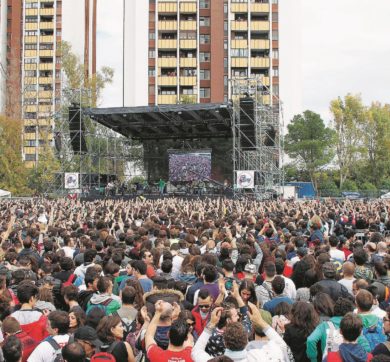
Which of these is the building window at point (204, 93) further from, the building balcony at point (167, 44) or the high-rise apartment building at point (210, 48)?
the building balcony at point (167, 44)

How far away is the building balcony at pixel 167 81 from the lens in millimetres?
55406

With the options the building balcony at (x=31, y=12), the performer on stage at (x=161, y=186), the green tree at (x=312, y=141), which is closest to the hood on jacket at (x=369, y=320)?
the performer on stage at (x=161, y=186)

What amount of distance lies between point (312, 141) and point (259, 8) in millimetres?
18419

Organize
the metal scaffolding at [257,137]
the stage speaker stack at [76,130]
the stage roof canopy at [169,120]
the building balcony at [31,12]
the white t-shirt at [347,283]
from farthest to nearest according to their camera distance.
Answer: the building balcony at [31,12], the stage speaker stack at [76,130], the stage roof canopy at [169,120], the metal scaffolding at [257,137], the white t-shirt at [347,283]

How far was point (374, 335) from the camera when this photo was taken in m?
4.38

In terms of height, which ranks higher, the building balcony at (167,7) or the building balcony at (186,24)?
the building balcony at (167,7)

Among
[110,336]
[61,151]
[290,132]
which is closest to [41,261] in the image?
[110,336]

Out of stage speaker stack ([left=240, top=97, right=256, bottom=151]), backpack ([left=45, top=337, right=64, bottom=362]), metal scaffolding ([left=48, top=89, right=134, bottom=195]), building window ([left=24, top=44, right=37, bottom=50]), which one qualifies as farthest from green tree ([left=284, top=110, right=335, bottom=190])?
backpack ([left=45, top=337, right=64, bottom=362])

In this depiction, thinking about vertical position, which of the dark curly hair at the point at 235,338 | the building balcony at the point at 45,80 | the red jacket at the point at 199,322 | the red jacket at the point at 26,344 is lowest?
the red jacket at the point at 26,344

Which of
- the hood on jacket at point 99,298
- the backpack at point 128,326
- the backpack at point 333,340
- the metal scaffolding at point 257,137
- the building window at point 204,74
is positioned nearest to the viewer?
the backpack at point 333,340

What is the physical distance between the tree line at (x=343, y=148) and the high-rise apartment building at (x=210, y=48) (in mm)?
9123

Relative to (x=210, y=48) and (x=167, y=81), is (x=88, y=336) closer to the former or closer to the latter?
(x=167, y=81)

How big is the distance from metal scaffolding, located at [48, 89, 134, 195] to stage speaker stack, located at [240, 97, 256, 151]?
9.79 m

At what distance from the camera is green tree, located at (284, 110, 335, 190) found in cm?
4631
